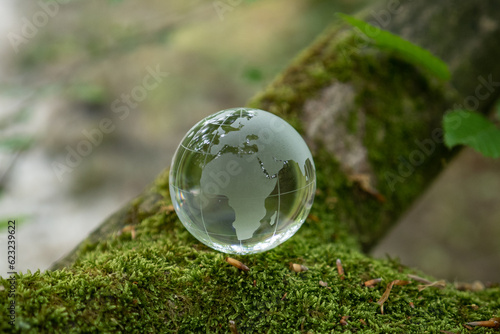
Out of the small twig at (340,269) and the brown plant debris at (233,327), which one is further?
the small twig at (340,269)

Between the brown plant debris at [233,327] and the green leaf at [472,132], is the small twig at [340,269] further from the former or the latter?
the green leaf at [472,132]

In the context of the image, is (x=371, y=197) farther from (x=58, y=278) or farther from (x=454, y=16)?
(x=58, y=278)

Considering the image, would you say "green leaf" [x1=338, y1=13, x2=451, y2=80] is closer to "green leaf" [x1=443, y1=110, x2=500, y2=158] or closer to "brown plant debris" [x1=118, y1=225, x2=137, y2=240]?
"green leaf" [x1=443, y1=110, x2=500, y2=158]

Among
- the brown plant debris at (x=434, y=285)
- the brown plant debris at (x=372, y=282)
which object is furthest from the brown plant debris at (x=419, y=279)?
the brown plant debris at (x=372, y=282)

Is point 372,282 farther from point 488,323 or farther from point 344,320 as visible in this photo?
point 488,323

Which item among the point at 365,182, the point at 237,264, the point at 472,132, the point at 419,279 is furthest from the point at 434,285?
the point at 472,132

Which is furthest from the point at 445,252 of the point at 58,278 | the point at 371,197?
the point at 58,278
